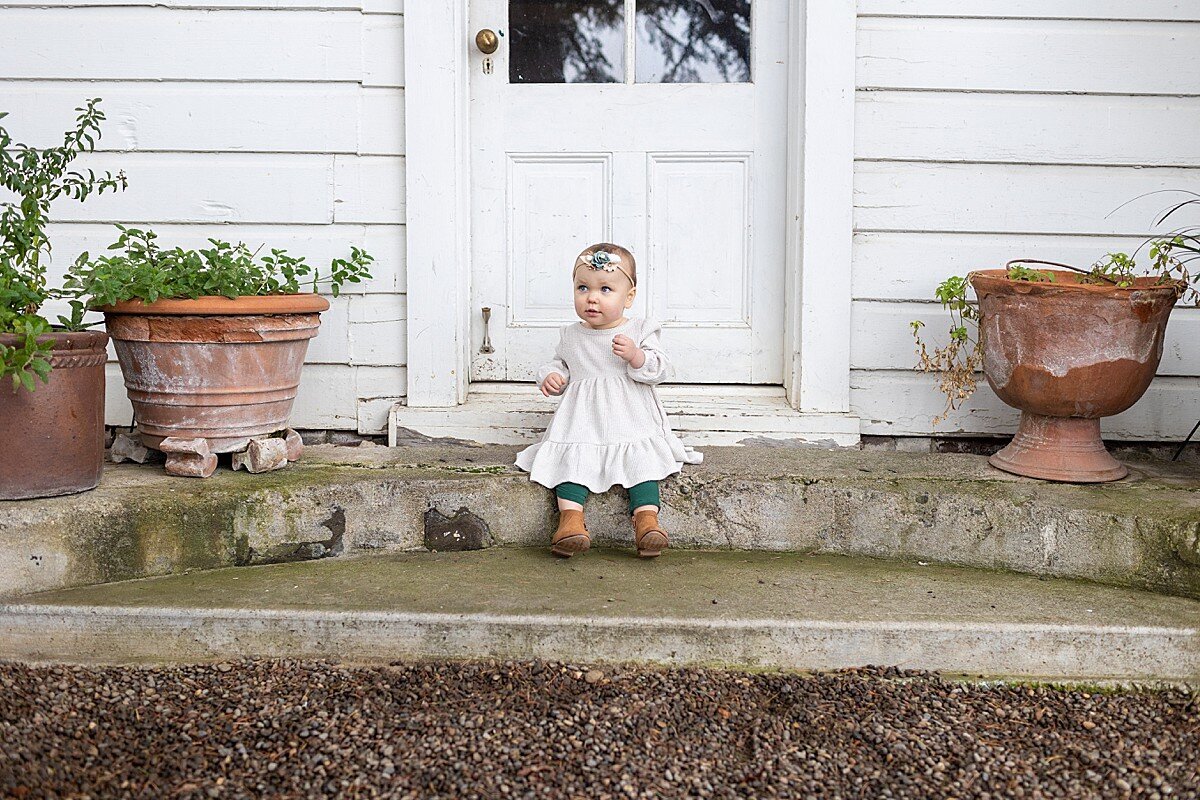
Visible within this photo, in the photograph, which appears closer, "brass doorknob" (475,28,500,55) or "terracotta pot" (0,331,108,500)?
"terracotta pot" (0,331,108,500)

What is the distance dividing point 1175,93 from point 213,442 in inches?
117

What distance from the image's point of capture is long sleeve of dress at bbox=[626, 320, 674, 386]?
3.17m

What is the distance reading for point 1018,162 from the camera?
3.51 m

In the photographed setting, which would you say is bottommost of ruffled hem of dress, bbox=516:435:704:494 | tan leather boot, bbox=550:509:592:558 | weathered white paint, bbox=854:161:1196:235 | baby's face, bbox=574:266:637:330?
tan leather boot, bbox=550:509:592:558

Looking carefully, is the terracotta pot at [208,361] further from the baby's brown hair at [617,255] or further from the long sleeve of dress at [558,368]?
the baby's brown hair at [617,255]

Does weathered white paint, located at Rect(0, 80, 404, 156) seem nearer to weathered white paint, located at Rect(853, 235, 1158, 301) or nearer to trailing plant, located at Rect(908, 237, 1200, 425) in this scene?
weathered white paint, located at Rect(853, 235, 1158, 301)

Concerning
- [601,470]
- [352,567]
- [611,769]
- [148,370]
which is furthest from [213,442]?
[611,769]

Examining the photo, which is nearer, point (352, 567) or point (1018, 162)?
point (352, 567)

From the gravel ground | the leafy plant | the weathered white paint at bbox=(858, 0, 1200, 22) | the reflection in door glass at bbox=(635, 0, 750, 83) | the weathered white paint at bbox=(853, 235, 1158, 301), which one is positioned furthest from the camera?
the reflection in door glass at bbox=(635, 0, 750, 83)

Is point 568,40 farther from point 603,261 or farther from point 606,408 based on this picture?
point 606,408

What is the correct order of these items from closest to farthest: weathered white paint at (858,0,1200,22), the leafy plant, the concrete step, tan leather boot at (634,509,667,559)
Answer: the concrete step, the leafy plant, tan leather boot at (634,509,667,559), weathered white paint at (858,0,1200,22)

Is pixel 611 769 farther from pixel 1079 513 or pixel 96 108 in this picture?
pixel 96 108

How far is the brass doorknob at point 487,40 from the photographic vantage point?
3.62m

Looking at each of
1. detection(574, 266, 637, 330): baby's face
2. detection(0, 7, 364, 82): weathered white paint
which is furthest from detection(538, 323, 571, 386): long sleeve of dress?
detection(0, 7, 364, 82): weathered white paint
